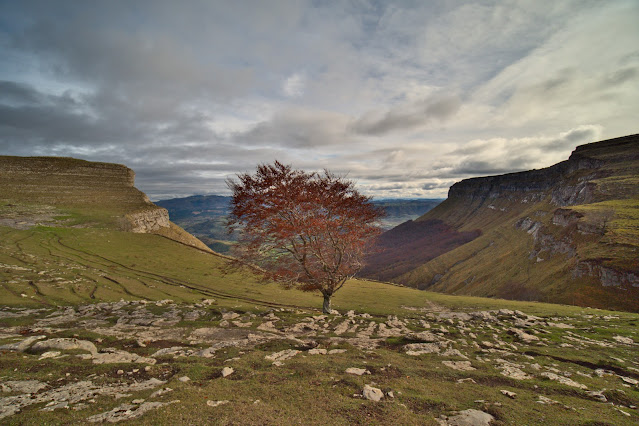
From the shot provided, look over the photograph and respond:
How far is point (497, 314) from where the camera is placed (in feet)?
101

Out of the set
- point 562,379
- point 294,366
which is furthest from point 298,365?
point 562,379

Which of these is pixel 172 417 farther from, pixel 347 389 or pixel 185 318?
pixel 185 318

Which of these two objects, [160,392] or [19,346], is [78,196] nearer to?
[19,346]

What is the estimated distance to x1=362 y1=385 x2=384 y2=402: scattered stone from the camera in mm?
9977

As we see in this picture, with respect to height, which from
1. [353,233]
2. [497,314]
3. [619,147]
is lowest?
[497,314]

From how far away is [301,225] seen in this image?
82.6ft

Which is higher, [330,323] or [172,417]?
[172,417]

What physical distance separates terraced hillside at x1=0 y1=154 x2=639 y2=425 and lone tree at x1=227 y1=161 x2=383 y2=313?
14.8ft

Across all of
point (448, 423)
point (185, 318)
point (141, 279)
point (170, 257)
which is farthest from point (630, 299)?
point (170, 257)

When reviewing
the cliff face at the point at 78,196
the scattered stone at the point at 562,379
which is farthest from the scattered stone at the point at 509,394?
the cliff face at the point at 78,196

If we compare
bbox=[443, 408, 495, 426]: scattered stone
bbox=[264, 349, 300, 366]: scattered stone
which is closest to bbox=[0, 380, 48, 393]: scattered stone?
bbox=[264, 349, 300, 366]: scattered stone

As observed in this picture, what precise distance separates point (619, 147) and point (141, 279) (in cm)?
27046

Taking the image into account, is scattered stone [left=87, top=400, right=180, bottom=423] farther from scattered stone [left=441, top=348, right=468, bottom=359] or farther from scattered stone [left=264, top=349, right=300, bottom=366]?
scattered stone [left=441, top=348, right=468, bottom=359]

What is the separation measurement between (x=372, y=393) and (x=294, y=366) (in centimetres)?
442
